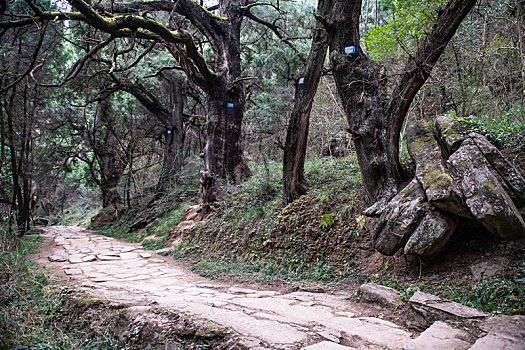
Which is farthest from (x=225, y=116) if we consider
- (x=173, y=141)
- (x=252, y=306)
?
(x=252, y=306)

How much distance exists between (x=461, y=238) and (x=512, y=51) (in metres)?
3.63

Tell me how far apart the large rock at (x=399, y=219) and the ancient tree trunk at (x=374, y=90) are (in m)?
0.45

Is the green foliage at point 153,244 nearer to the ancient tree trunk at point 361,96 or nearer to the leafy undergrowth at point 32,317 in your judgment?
the leafy undergrowth at point 32,317

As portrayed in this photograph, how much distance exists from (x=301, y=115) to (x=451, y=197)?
3183mm

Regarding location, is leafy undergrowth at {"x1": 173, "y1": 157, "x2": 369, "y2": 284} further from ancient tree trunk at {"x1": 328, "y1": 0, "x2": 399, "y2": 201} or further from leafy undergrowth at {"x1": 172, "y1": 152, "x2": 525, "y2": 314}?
ancient tree trunk at {"x1": 328, "y1": 0, "x2": 399, "y2": 201}

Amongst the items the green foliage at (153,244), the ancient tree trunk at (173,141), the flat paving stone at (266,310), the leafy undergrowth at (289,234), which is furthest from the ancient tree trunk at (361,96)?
the ancient tree trunk at (173,141)

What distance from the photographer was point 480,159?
11.2 ft

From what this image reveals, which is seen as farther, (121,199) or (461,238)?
(121,199)

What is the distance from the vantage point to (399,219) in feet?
12.1

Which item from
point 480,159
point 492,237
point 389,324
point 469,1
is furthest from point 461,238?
point 469,1

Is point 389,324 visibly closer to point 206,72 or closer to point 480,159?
point 480,159

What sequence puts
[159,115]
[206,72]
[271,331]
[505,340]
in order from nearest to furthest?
[505,340] → [271,331] → [206,72] → [159,115]

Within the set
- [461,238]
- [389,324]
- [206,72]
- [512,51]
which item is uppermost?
[206,72]

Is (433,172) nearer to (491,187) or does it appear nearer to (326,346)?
(491,187)
